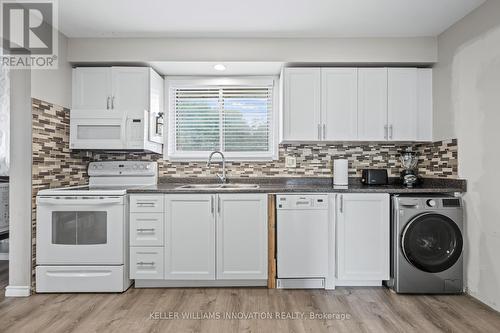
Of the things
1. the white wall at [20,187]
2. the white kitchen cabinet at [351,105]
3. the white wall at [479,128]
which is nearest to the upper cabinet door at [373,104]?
the white kitchen cabinet at [351,105]

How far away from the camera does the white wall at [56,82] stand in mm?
2662

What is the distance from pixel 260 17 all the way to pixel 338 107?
3.73 ft

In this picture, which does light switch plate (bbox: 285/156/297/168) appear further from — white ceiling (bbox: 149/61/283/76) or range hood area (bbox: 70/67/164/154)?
range hood area (bbox: 70/67/164/154)

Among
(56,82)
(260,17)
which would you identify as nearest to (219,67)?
(260,17)

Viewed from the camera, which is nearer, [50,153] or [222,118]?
[50,153]

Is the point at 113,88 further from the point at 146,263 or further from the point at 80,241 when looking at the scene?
the point at 146,263

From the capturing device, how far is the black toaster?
127 inches

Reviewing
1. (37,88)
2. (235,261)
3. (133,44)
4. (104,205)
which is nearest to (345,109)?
(235,261)

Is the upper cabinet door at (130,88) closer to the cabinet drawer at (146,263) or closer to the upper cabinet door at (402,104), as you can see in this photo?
the cabinet drawer at (146,263)

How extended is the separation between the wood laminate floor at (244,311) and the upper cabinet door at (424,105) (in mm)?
1519

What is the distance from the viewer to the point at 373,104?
3115 millimetres

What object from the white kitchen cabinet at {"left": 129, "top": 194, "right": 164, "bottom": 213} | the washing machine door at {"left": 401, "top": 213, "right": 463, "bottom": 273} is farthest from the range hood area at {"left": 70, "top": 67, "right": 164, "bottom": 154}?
the washing machine door at {"left": 401, "top": 213, "right": 463, "bottom": 273}

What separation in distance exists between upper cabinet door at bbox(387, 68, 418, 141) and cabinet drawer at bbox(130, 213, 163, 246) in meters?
2.39

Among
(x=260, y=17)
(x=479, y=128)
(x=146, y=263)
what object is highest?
(x=260, y=17)
